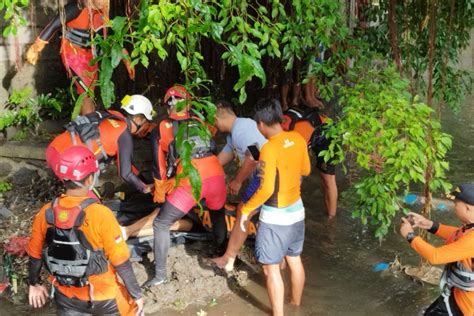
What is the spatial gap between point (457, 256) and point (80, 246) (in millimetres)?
2270

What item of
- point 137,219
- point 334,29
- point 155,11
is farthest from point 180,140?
point 334,29

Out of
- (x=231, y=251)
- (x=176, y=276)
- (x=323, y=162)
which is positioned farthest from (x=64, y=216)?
(x=323, y=162)

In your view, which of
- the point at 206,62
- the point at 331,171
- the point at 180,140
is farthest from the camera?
A: the point at 206,62

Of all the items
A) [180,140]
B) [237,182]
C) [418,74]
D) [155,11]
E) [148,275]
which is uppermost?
[155,11]

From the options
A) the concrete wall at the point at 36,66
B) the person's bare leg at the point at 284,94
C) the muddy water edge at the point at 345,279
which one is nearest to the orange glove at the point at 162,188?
the muddy water edge at the point at 345,279

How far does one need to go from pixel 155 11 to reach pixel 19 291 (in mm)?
2922

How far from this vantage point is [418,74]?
6781 mm

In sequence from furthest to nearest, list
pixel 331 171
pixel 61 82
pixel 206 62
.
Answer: pixel 206 62 < pixel 61 82 < pixel 331 171

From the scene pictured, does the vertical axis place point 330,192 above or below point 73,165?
below

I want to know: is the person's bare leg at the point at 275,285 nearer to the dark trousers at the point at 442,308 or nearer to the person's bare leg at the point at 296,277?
the person's bare leg at the point at 296,277

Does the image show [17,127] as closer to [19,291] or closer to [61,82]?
[61,82]

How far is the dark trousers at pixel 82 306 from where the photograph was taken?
3.37 m

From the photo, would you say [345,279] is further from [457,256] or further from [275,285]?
[457,256]

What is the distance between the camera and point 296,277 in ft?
15.3
